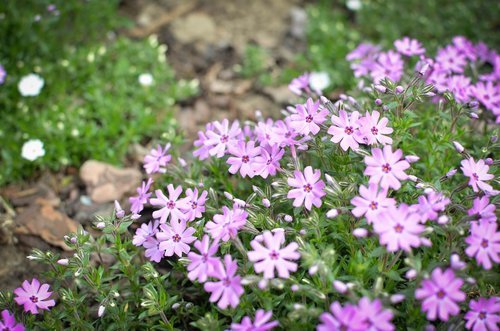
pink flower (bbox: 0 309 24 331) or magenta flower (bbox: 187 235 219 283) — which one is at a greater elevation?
magenta flower (bbox: 187 235 219 283)

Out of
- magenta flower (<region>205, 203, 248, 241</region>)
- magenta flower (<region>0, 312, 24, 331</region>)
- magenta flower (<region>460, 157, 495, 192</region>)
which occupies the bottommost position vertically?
magenta flower (<region>0, 312, 24, 331</region>)

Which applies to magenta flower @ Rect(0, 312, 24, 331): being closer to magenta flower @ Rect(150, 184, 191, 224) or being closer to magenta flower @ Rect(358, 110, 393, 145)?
magenta flower @ Rect(150, 184, 191, 224)

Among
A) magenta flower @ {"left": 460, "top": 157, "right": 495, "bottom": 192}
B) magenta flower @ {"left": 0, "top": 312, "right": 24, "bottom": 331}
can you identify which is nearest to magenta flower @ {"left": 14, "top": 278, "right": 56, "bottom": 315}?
magenta flower @ {"left": 0, "top": 312, "right": 24, "bottom": 331}

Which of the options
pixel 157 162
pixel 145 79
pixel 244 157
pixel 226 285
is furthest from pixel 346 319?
pixel 145 79

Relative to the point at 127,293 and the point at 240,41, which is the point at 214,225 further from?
the point at 240,41

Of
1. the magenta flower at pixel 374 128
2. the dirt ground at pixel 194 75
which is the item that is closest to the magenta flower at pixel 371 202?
the magenta flower at pixel 374 128

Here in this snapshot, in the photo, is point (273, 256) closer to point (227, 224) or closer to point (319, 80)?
point (227, 224)
